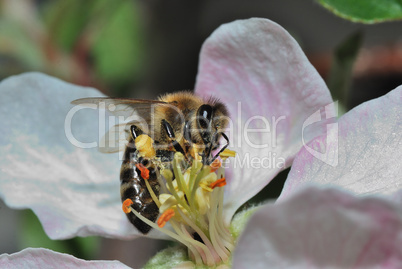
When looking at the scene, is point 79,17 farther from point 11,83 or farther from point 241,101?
point 241,101

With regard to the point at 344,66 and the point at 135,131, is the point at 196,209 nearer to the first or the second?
the point at 135,131

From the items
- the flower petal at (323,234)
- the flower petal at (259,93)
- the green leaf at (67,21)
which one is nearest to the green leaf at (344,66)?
the flower petal at (259,93)

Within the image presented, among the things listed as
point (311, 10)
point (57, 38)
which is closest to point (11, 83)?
point (57, 38)

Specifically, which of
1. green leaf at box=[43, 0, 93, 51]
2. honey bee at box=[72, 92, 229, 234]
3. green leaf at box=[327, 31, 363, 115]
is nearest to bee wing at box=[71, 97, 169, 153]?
honey bee at box=[72, 92, 229, 234]

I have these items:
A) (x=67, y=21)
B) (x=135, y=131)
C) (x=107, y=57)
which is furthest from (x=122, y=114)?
(x=107, y=57)

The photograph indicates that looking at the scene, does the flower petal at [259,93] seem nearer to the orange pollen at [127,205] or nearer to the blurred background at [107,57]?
the orange pollen at [127,205]

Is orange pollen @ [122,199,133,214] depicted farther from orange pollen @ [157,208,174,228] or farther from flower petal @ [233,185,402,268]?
flower petal @ [233,185,402,268]
